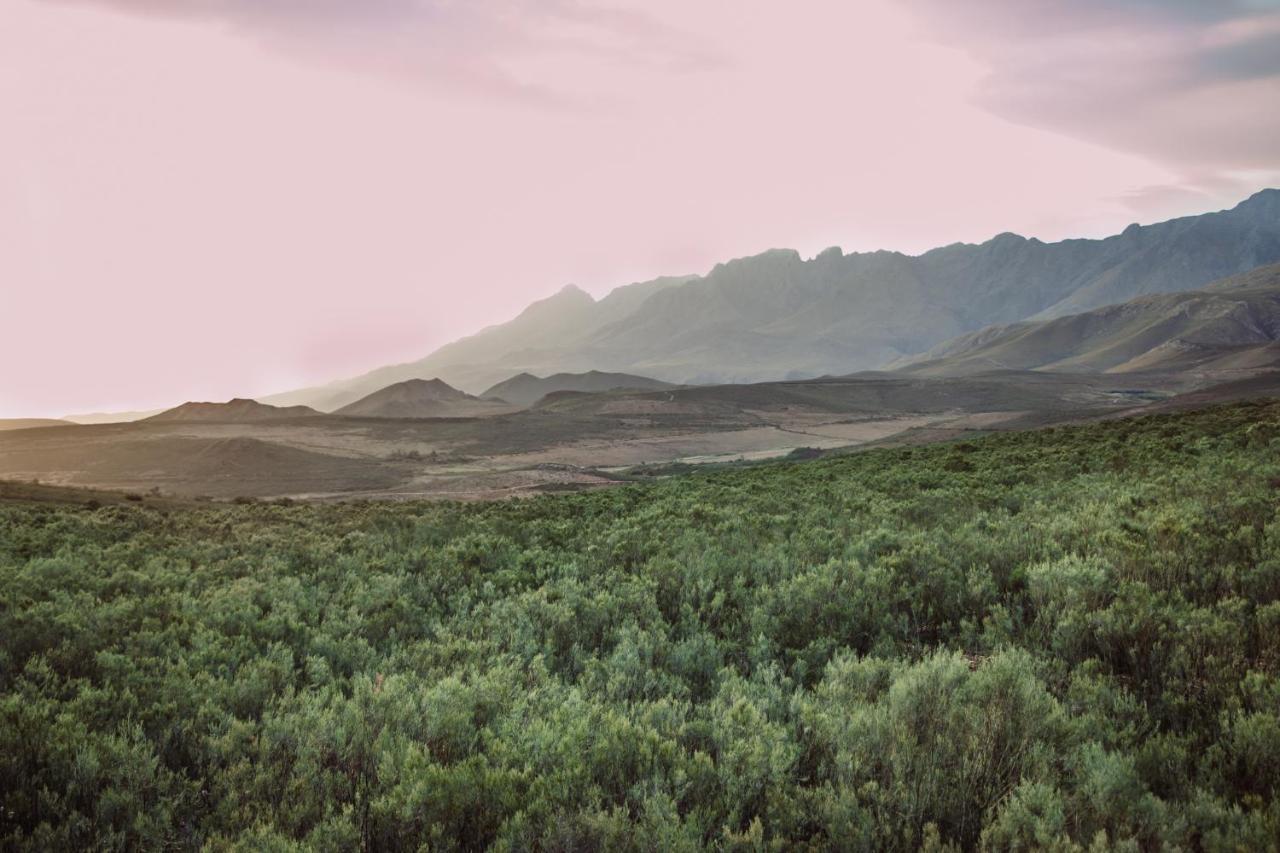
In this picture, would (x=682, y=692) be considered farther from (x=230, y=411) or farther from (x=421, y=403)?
(x=421, y=403)

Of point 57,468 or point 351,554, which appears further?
point 57,468

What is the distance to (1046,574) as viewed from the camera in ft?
23.8

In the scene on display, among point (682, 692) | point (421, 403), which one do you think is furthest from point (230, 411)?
point (682, 692)

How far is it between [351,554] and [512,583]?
4019 millimetres

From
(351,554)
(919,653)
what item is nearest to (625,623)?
(919,653)

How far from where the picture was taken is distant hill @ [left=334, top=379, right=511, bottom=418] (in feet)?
494

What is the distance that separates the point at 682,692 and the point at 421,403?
160 meters

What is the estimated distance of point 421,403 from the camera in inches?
6171

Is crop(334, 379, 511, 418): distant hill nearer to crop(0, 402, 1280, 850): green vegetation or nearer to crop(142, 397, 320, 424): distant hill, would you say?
crop(142, 397, 320, 424): distant hill

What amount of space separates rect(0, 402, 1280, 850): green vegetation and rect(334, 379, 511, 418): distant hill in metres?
143

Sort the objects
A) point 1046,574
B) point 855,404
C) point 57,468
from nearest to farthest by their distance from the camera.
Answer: point 1046,574, point 57,468, point 855,404

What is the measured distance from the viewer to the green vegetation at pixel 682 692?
12.7 feet

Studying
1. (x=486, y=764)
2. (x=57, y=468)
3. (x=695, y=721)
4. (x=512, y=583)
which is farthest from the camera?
(x=57, y=468)

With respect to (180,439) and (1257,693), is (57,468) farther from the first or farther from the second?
(1257,693)
